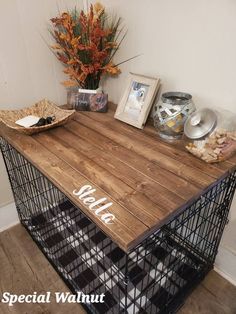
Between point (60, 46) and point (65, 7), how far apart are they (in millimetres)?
279

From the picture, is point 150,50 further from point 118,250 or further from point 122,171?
point 118,250

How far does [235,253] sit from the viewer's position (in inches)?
53.7

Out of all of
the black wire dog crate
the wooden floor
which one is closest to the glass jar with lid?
the black wire dog crate

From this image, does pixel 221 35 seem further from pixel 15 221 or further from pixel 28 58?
pixel 15 221

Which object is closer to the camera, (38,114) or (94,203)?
(94,203)

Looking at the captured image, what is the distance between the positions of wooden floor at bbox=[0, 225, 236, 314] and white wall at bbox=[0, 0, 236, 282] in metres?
0.34

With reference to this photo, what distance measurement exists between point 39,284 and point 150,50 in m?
1.43

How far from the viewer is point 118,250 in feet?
5.01

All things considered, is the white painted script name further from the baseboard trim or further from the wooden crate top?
the baseboard trim

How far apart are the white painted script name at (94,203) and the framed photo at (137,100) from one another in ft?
1.85

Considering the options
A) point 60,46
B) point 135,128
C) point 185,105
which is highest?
point 60,46

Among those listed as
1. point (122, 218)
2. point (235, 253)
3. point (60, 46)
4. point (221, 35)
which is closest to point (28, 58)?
point (60, 46)

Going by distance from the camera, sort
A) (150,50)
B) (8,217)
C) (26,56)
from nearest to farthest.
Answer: (150,50), (26,56), (8,217)

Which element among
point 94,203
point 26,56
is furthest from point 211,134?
point 26,56
